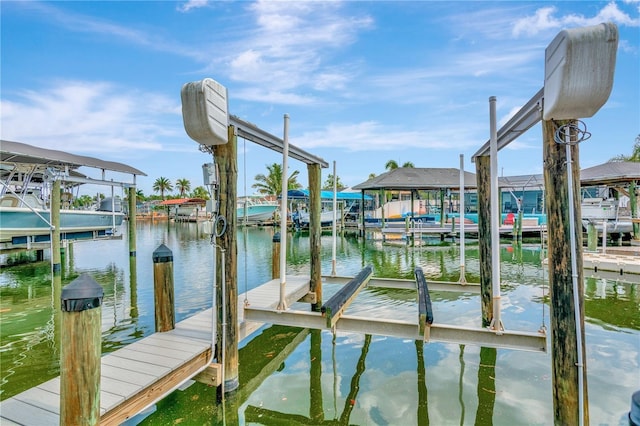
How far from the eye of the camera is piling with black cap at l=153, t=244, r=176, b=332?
15.3ft

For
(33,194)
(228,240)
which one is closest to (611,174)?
(228,240)

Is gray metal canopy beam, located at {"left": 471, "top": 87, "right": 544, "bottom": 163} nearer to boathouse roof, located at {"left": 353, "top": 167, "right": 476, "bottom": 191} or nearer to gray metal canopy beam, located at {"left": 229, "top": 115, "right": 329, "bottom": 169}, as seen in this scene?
gray metal canopy beam, located at {"left": 229, "top": 115, "right": 329, "bottom": 169}

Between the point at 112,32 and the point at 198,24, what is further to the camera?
the point at 112,32

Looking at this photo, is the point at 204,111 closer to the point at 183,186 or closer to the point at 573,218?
the point at 573,218

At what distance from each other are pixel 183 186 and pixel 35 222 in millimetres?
61900

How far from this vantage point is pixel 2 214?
34.1ft

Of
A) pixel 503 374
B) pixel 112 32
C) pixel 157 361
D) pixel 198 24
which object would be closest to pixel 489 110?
pixel 503 374

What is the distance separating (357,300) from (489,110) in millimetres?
5638

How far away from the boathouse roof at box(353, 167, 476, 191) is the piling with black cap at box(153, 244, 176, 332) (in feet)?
60.9

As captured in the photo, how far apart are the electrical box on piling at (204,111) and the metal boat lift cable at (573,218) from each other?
3.15 metres

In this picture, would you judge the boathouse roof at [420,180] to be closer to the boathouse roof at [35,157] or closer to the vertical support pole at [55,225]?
the boathouse roof at [35,157]

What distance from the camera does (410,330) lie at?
3.97 meters

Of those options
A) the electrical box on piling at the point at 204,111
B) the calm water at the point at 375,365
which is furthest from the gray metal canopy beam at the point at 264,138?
the calm water at the point at 375,365

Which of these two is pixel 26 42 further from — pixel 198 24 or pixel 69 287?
pixel 69 287
